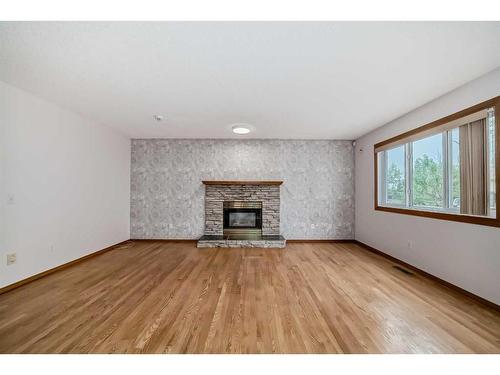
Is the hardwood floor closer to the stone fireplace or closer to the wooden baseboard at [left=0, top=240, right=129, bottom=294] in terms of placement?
the wooden baseboard at [left=0, top=240, right=129, bottom=294]

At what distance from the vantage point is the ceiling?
171 centimetres

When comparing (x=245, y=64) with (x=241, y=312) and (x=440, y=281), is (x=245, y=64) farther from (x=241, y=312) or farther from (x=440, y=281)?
(x=440, y=281)

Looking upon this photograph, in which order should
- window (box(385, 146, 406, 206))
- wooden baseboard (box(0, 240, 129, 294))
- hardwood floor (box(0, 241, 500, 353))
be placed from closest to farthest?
hardwood floor (box(0, 241, 500, 353)) < wooden baseboard (box(0, 240, 129, 294)) < window (box(385, 146, 406, 206))

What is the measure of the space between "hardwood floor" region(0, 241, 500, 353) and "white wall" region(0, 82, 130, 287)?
0.48 m

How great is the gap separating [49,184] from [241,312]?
333 centimetres

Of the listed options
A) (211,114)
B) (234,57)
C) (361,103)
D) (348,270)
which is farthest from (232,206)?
(234,57)

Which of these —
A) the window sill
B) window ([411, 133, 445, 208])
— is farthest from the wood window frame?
window ([411, 133, 445, 208])

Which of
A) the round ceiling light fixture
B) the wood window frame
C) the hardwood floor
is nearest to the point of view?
the hardwood floor

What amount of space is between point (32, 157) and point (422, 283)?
217 inches

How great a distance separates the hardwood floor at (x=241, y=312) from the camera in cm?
169

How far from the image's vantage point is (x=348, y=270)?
343cm

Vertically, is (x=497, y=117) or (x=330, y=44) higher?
(x=330, y=44)
